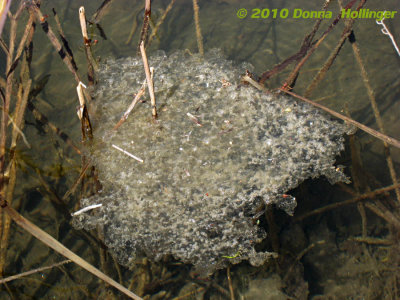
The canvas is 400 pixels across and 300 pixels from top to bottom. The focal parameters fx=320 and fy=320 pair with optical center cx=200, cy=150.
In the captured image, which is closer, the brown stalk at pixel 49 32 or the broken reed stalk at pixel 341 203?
the brown stalk at pixel 49 32

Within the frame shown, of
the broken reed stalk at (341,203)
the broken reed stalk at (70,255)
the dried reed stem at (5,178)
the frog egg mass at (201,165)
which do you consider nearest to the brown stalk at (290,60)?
the frog egg mass at (201,165)

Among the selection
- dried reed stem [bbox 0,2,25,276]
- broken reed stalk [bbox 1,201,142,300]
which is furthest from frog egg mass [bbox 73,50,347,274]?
dried reed stem [bbox 0,2,25,276]

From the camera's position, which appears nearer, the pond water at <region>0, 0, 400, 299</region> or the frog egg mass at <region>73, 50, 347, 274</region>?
the frog egg mass at <region>73, 50, 347, 274</region>

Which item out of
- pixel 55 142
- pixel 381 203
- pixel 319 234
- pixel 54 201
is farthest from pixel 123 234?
pixel 381 203

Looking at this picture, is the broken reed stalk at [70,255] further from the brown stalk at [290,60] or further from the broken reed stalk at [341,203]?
the brown stalk at [290,60]

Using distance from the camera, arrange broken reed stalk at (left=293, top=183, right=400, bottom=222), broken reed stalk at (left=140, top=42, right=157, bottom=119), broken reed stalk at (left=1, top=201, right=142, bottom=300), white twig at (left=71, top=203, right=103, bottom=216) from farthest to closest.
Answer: broken reed stalk at (left=293, top=183, right=400, bottom=222) < white twig at (left=71, top=203, right=103, bottom=216) < broken reed stalk at (left=140, top=42, right=157, bottom=119) < broken reed stalk at (left=1, top=201, right=142, bottom=300)

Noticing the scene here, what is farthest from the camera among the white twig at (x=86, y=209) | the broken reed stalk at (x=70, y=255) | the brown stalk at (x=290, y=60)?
the brown stalk at (x=290, y=60)

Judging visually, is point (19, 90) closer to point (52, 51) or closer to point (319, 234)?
point (52, 51)

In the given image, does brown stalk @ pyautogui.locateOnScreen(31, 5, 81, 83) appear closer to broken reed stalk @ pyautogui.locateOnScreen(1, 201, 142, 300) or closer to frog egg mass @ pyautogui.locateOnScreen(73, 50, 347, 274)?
frog egg mass @ pyautogui.locateOnScreen(73, 50, 347, 274)
